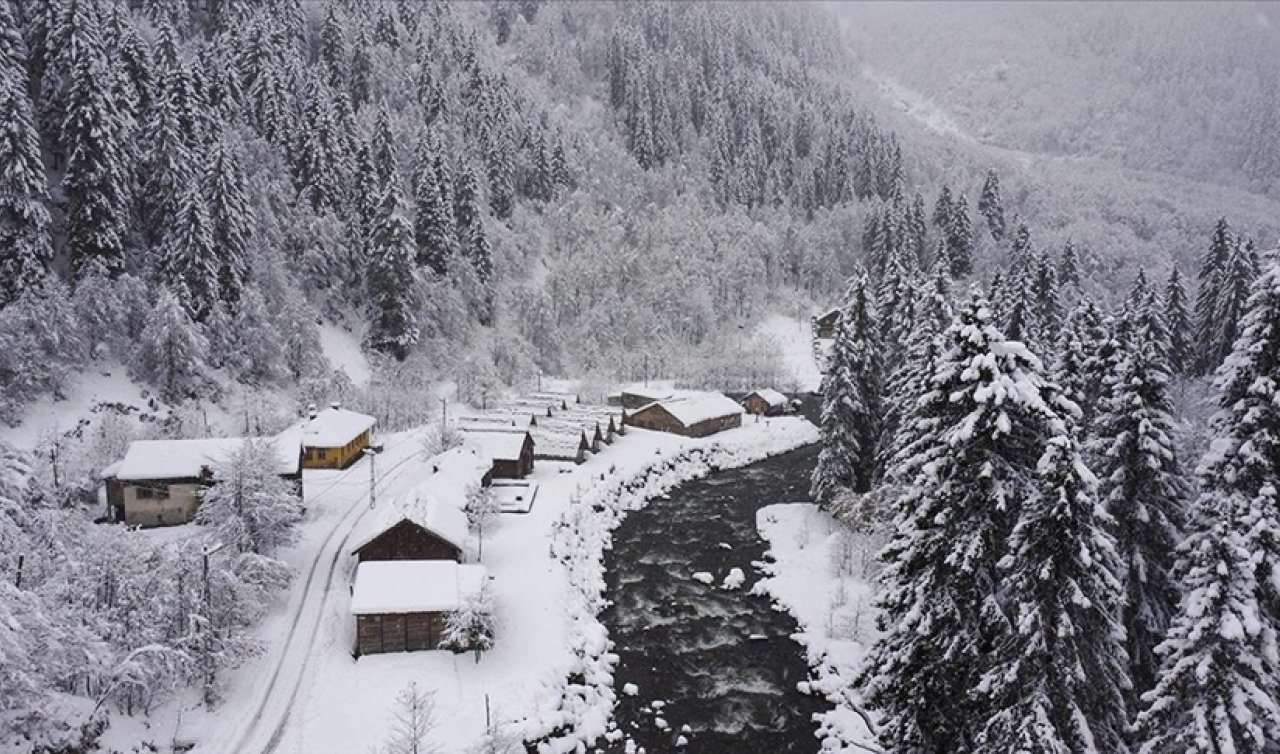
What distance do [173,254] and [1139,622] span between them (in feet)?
210

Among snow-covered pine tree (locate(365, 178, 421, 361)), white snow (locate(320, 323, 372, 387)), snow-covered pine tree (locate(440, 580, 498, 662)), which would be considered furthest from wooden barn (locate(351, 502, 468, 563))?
snow-covered pine tree (locate(365, 178, 421, 361))

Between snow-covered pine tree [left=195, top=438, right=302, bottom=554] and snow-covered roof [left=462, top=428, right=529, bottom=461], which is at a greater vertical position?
snow-covered pine tree [left=195, top=438, right=302, bottom=554]

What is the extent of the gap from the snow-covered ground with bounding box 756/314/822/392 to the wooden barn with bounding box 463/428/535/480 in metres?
45.8

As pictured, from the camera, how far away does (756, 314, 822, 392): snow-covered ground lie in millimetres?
99688

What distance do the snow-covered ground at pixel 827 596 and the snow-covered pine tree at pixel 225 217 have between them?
152 feet

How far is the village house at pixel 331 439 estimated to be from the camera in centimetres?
5566

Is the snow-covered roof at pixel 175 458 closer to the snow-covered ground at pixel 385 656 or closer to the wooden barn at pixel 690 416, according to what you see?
the snow-covered ground at pixel 385 656

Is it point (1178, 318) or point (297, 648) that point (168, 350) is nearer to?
point (297, 648)

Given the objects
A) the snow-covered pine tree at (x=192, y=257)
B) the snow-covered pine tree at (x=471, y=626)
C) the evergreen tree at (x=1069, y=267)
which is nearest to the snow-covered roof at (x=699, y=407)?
the snow-covered pine tree at (x=192, y=257)

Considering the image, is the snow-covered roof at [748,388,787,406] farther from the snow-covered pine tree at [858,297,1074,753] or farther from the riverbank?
the snow-covered pine tree at [858,297,1074,753]

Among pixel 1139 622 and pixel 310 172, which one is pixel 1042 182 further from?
pixel 1139 622

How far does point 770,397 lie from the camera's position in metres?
87.5

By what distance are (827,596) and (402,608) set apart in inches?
859

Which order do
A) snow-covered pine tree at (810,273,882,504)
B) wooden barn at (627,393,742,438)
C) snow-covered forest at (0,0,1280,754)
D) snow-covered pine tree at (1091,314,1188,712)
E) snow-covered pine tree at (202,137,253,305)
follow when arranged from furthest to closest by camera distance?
wooden barn at (627,393,742,438) < snow-covered pine tree at (202,137,253,305) < snow-covered pine tree at (810,273,882,504) < snow-covered pine tree at (1091,314,1188,712) < snow-covered forest at (0,0,1280,754)
